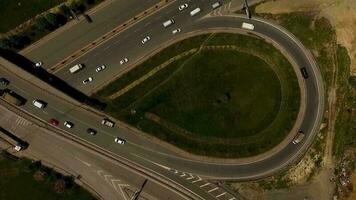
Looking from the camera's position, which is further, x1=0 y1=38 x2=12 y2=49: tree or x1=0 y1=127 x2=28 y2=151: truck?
x1=0 y1=38 x2=12 y2=49: tree

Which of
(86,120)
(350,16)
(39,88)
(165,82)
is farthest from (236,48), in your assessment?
(39,88)

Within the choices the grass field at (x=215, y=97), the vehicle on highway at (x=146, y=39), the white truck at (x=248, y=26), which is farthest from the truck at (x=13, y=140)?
the white truck at (x=248, y=26)

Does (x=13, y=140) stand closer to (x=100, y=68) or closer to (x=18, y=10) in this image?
(x=100, y=68)

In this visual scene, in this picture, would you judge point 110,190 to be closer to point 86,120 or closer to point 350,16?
point 86,120

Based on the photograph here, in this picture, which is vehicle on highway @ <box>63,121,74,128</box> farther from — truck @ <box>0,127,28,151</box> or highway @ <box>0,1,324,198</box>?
truck @ <box>0,127,28,151</box>

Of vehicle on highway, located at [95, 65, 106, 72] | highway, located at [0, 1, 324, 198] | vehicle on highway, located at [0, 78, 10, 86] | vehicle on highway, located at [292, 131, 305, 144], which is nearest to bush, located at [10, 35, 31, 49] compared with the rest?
highway, located at [0, 1, 324, 198]

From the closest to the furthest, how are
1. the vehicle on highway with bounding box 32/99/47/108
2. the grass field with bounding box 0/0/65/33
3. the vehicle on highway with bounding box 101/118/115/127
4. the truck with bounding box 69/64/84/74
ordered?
the vehicle on highway with bounding box 101/118/115/127
the vehicle on highway with bounding box 32/99/47/108
the truck with bounding box 69/64/84/74
the grass field with bounding box 0/0/65/33
